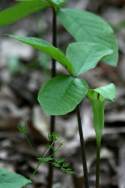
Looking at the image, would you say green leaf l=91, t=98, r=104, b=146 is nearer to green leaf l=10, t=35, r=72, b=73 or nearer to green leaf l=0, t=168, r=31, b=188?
green leaf l=10, t=35, r=72, b=73

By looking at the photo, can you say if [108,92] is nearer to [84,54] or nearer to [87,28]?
[84,54]

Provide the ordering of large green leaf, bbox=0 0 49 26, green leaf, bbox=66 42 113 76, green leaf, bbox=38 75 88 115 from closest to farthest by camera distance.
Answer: green leaf, bbox=38 75 88 115, green leaf, bbox=66 42 113 76, large green leaf, bbox=0 0 49 26

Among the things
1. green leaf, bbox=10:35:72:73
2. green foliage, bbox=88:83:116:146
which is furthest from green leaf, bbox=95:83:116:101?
green leaf, bbox=10:35:72:73

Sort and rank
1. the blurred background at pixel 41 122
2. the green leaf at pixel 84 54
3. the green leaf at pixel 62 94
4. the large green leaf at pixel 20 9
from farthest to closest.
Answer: the blurred background at pixel 41 122 < the large green leaf at pixel 20 9 < the green leaf at pixel 84 54 < the green leaf at pixel 62 94

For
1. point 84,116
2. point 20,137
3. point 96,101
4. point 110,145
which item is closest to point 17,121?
point 20,137

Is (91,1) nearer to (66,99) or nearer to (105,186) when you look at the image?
(105,186)

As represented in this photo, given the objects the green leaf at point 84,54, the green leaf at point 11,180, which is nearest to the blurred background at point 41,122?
the green leaf at point 11,180

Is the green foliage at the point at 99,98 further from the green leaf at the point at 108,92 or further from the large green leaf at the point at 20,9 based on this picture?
the large green leaf at the point at 20,9
